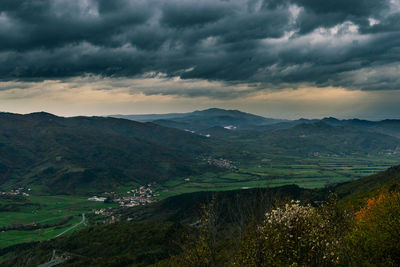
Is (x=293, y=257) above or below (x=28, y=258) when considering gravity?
above

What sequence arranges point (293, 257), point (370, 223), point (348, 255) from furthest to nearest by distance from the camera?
point (370, 223)
point (348, 255)
point (293, 257)

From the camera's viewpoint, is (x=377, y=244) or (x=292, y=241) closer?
(x=292, y=241)

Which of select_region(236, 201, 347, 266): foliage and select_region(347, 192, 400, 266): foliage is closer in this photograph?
select_region(236, 201, 347, 266): foliage

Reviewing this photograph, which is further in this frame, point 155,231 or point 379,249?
point 155,231

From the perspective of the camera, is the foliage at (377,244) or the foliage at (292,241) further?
the foliage at (377,244)

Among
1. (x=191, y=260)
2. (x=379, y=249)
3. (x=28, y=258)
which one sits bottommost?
(x=28, y=258)

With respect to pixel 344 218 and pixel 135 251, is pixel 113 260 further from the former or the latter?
pixel 344 218

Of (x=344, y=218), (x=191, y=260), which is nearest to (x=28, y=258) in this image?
(x=191, y=260)

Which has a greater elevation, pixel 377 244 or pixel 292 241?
pixel 292 241

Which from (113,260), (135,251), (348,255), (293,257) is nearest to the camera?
(293,257)

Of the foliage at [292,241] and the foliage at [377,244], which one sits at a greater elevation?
the foliage at [292,241]

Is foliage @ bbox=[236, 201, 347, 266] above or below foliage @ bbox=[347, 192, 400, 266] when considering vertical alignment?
above
